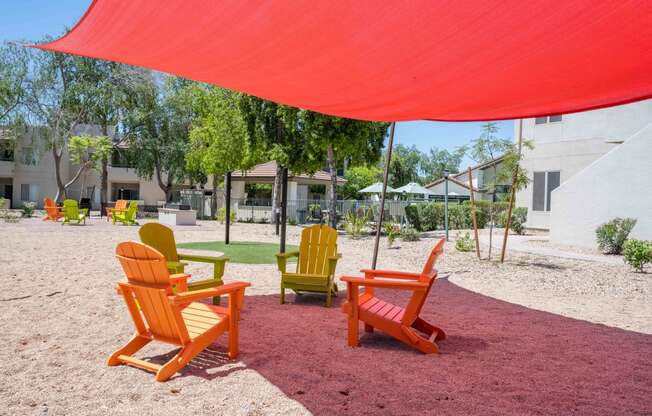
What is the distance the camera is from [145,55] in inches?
157

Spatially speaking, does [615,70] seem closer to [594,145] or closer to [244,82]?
[244,82]

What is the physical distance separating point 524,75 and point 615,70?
2.02ft

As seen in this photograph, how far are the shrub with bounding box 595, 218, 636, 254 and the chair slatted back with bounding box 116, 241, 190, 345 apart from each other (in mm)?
11074

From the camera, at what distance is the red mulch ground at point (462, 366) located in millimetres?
3125

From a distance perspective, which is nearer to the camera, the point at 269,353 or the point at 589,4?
the point at 589,4

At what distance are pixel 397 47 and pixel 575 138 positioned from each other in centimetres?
1492

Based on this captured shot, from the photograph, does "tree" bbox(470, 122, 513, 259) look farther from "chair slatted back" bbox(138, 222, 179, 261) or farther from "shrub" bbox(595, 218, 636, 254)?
"chair slatted back" bbox(138, 222, 179, 261)

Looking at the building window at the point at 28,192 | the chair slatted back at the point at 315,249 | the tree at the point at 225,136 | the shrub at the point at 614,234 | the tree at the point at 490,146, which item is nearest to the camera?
the chair slatted back at the point at 315,249

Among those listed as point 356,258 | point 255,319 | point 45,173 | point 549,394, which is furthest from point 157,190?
point 549,394

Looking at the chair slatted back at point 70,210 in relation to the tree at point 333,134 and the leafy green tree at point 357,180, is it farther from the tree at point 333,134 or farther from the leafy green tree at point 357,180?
the leafy green tree at point 357,180

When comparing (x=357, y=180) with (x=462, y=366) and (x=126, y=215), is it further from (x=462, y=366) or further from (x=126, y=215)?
(x=462, y=366)

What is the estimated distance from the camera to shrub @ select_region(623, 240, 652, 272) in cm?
894

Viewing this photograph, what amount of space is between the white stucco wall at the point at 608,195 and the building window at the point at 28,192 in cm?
3416

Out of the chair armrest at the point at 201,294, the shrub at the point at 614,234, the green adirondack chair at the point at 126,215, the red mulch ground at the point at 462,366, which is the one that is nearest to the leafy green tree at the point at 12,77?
the green adirondack chair at the point at 126,215
